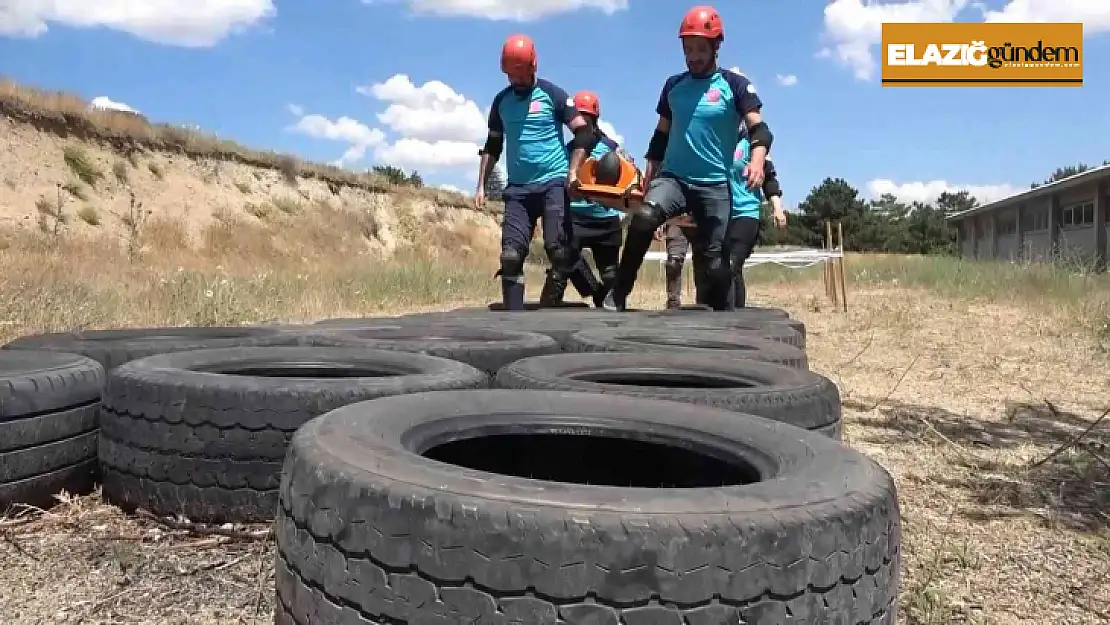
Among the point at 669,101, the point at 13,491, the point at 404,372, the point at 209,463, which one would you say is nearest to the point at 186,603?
the point at 209,463

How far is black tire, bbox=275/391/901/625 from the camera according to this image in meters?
1.17

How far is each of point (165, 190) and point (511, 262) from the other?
18939 mm

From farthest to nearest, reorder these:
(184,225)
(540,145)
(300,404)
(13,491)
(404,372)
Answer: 1. (184,225)
2. (540,145)
3. (404,372)
4. (13,491)
5. (300,404)

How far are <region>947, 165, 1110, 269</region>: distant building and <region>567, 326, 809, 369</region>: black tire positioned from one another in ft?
50.4

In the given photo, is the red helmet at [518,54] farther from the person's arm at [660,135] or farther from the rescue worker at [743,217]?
the rescue worker at [743,217]

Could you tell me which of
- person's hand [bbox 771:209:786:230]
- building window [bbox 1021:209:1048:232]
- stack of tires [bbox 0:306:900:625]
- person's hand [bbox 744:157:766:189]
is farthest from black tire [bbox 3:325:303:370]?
building window [bbox 1021:209:1048:232]

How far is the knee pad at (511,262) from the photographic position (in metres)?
6.81

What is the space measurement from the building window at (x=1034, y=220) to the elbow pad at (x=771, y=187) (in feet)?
92.9

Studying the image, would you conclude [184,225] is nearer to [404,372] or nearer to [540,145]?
[540,145]

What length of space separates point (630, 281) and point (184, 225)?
1838 cm

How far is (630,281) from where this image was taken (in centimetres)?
701

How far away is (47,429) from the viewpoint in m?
2.64

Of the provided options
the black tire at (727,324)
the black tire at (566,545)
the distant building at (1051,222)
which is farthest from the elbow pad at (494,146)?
the distant building at (1051,222)

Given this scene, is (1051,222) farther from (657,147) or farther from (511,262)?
(511,262)
